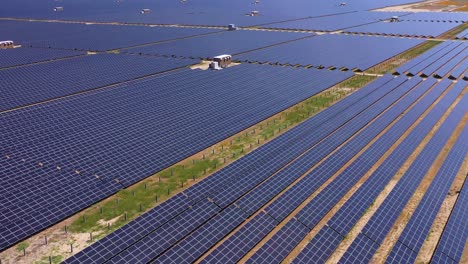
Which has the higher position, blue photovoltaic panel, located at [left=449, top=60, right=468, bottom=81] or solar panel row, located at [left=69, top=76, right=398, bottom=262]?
solar panel row, located at [left=69, top=76, right=398, bottom=262]

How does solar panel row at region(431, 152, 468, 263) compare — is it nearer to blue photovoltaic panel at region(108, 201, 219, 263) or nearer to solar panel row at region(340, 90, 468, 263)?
solar panel row at region(340, 90, 468, 263)

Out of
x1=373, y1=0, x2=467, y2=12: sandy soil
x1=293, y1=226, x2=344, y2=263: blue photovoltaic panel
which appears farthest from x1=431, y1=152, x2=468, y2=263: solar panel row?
x1=373, y1=0, x2=467, y2=12: sandy soil

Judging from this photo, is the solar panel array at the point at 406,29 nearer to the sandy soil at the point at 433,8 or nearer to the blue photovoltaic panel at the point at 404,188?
the sandy soil at the point at 433,8

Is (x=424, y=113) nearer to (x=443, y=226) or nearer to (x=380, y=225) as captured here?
(x=443, y=226)

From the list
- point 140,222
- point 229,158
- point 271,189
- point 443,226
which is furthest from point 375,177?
point 140,222

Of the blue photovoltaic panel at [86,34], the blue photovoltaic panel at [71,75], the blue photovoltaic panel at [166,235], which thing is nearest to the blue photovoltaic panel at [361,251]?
the blue photovoltaic panel at [166,235]

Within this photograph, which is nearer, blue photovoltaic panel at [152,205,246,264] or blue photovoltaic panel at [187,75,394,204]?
blue photovoltaic panel at [152,205,246,264]

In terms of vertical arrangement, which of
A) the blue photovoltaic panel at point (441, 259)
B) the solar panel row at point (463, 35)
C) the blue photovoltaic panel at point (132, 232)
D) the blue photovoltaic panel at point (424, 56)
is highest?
the blue photovoltaic panel at point (441, 259)

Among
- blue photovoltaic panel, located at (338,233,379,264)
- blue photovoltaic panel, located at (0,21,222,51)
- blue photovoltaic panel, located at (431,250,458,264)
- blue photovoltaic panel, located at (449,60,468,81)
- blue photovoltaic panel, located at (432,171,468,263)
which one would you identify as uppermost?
blue photovoltaic panel, located at (431,250,458,264)
